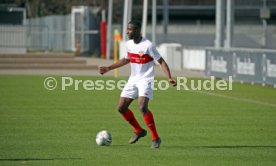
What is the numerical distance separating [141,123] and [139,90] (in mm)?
4476

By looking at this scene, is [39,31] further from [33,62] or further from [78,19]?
[33,62]

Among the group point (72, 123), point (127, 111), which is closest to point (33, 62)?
point (72, 123)

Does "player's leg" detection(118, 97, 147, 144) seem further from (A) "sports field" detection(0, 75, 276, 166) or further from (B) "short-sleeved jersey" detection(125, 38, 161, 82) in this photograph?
(B) "short-sleeved jersey" detection(125, 38, 161, 82)

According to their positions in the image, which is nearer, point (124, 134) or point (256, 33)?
point (124, 134)

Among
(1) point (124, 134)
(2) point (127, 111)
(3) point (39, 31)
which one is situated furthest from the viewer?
(3) point (39, 31)

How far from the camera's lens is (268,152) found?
580 inches

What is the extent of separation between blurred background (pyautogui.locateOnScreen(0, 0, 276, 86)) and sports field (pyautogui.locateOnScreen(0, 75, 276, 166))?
6.69 m

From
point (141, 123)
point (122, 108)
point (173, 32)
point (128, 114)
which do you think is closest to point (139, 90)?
point (122, 108)

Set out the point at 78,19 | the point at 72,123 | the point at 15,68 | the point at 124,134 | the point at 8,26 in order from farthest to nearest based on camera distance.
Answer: the point at 78,19
the point at 8,26
the point at 15,68
the point at 72,123
the point at 124,134

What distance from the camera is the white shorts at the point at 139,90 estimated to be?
15258mm

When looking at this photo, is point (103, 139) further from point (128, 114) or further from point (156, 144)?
point (156, 144)

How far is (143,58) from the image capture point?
15.3m

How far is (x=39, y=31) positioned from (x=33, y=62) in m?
16.0

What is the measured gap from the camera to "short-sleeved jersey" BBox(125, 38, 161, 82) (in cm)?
1530
